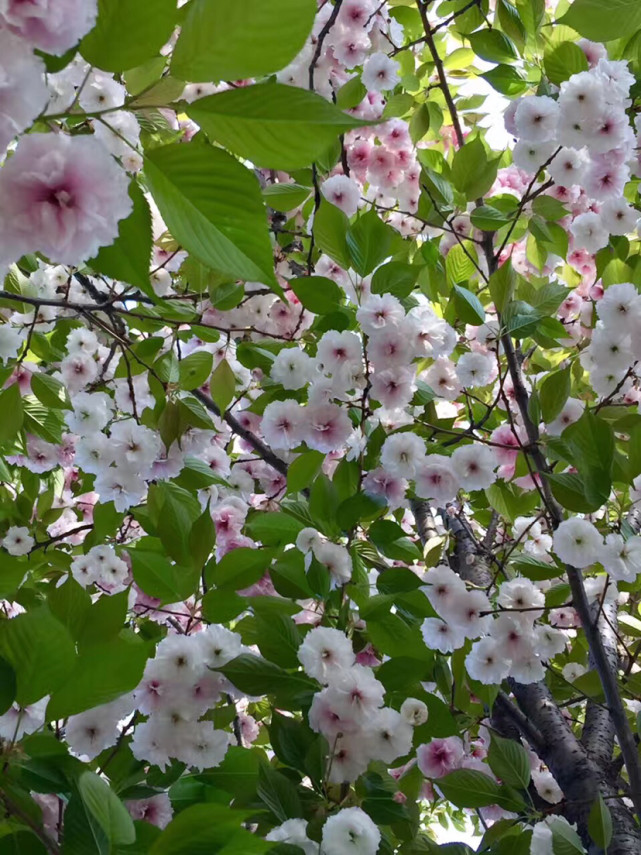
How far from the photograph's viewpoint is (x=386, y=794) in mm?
1014

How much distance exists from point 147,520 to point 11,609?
0.81 metres

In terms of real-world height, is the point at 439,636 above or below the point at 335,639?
above

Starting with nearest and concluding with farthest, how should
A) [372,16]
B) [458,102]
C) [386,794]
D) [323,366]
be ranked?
[386,794]
[323,366]
[372,16]
[458,102]


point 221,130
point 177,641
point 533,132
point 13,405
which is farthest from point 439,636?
point 221,130

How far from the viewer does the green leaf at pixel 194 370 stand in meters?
1.46

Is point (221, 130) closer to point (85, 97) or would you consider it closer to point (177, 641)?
point (177, 641)

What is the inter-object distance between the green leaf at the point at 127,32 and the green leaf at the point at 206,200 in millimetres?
69

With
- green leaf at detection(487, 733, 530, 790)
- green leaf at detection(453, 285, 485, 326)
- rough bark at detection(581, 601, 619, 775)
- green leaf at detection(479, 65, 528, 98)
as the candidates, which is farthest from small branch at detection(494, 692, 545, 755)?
green leaf at detection(479, 65, 528, 98)

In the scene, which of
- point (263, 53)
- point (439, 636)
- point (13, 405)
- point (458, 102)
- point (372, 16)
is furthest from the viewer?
point (458, 102)

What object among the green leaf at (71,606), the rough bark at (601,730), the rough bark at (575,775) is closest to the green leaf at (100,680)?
the green leaf at (71,606)

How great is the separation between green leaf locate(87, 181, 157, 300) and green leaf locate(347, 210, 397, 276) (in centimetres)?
80

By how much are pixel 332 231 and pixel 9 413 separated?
2.16 feet

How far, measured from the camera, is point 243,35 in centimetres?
49

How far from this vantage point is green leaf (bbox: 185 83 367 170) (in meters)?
0.48
